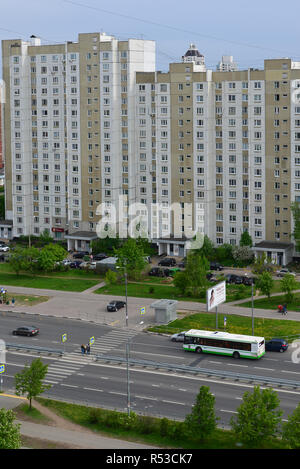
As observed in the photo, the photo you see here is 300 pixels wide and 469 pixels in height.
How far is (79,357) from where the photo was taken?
74.1 metres

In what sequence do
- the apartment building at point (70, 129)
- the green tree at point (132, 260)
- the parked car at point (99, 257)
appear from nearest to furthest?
the green tree at point (132, 260) → the parked car at point (99, 257) → the apartment building at point (70, 129)

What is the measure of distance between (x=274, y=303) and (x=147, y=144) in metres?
41.1

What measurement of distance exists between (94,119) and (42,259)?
27513 millimetres

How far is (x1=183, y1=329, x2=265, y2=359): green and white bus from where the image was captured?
72438mm

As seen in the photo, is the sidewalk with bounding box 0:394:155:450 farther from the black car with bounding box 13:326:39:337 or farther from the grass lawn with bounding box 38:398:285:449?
the black car with bounding box 13:326:39:337

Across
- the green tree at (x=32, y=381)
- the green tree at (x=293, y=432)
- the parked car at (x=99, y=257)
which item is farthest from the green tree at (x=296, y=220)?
the green tree at (x=293, y=432)

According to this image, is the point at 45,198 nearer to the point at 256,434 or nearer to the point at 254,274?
the point at 254,274

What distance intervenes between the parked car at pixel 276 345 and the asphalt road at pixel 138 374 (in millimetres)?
549

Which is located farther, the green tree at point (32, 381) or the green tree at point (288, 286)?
the green tree at point (288, 286)

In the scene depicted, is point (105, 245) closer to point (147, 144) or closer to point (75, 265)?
point (75, 265)

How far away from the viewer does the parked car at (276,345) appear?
243ft

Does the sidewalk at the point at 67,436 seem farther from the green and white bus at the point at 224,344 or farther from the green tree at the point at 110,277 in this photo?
the green tree at the point at 110,277

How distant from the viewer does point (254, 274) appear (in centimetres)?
10350
